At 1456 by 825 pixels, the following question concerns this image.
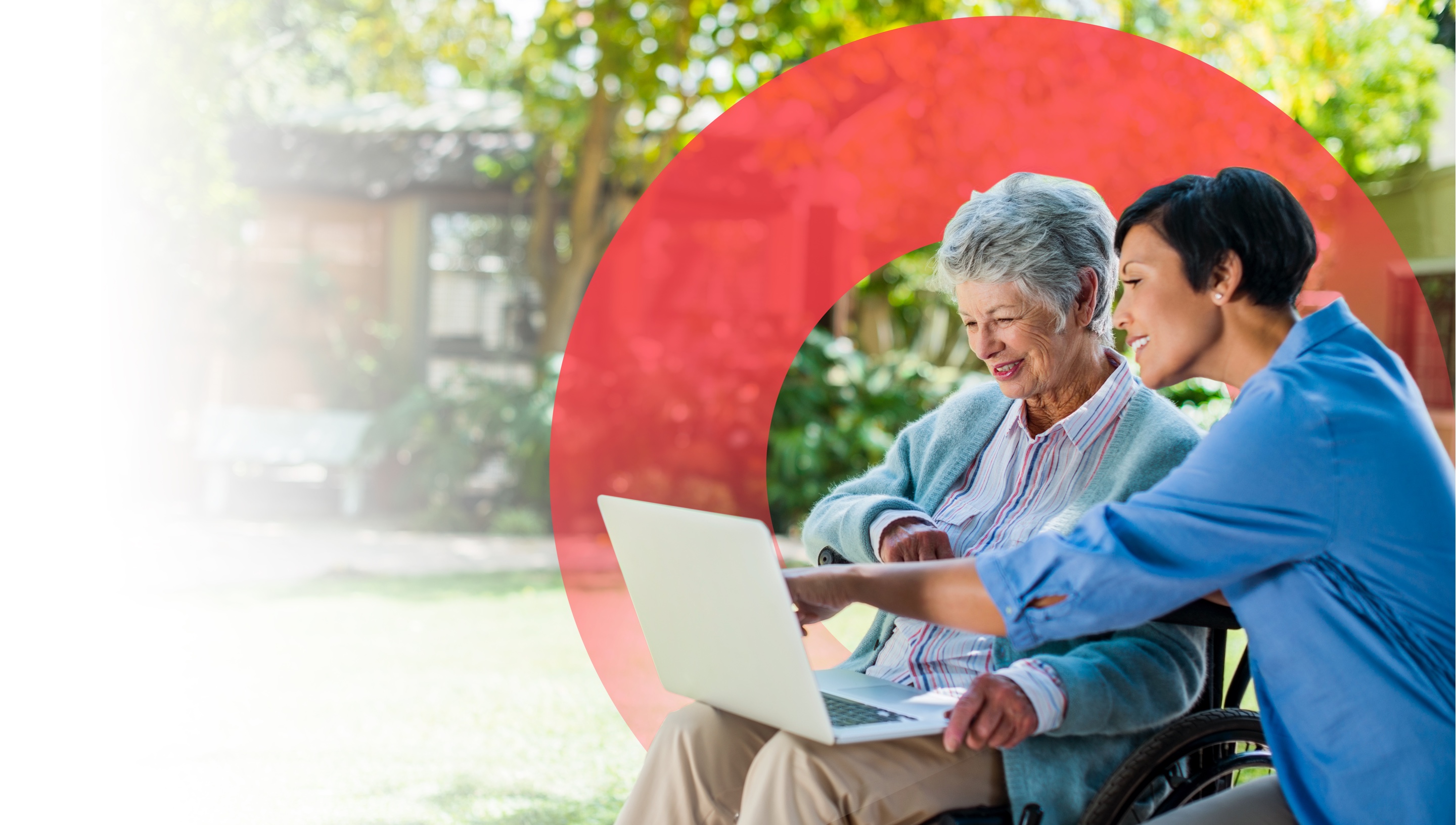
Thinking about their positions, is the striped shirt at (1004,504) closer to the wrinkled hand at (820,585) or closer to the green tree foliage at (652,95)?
the wrinkled hand at (820,585)

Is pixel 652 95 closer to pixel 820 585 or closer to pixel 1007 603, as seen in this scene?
pixel 820 585

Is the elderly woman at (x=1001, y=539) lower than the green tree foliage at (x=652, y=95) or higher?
lower

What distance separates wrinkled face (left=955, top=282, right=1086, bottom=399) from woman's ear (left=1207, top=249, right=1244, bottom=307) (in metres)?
0.46

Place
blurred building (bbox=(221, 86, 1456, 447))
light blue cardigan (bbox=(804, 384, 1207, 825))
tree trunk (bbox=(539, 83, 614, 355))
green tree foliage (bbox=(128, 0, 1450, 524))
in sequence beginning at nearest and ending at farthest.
Result: light blue cardigan (bbox=(804, 384, 1207, 825)) < green tree foliage (bbox=(128, 0, 1450, 524)) < tree trunk (bbox=(539, 83, 614, 355)) < blurred building (bbox=(221, 86, 1456, 447))

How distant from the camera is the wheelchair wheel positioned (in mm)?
1375

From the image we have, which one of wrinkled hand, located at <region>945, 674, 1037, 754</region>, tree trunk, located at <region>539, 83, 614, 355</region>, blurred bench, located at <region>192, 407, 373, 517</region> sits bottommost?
blurred bench, located at <region>192, 407, 373, 517</region>

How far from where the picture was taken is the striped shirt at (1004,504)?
1679 mm

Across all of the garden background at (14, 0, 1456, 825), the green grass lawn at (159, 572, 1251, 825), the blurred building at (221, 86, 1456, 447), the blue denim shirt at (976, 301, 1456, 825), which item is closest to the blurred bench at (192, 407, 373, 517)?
the garden background at (14, 0, 1456, 825)

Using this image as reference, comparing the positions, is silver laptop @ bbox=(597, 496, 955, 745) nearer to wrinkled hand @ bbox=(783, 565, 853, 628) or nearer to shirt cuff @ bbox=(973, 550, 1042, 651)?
wrinkled hand @ bbox=(783, 565, 853, 628)

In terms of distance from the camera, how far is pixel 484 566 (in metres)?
6.83

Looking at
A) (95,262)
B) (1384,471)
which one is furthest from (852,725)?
(95,262)

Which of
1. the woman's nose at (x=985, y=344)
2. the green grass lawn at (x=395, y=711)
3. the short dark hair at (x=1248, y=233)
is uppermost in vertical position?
the short dark hair at (x=1248, y=233)

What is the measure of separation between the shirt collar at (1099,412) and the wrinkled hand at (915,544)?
0.74 ft
